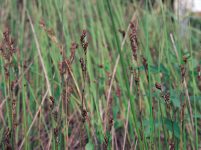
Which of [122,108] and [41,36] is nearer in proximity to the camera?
[122,108]

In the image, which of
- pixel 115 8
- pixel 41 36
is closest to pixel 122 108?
pixel 41 36

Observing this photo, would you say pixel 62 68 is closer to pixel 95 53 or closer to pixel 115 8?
pixel 95 53

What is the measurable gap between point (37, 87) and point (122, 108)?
0.42 m

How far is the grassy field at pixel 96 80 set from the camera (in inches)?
41.3

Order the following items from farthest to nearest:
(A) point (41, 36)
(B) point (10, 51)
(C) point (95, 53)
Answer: (C) point (95, 53)
(A) point (41, 36)
(B) point (10, 51)

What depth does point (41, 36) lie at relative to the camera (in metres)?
1.73

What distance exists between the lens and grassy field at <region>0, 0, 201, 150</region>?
1.05 m

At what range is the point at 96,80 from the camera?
4.66 ft

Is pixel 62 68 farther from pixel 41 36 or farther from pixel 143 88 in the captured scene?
pixel 41 36

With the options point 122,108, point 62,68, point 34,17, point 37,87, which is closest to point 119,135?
point 122,108

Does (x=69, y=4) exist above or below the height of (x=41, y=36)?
above

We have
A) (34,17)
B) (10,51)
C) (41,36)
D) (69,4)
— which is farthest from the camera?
(69,4)

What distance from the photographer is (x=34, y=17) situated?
206cm

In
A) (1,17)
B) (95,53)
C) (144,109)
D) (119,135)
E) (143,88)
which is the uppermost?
(1,17)
